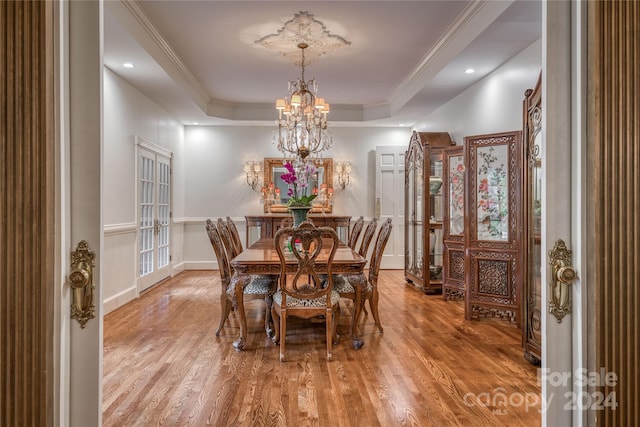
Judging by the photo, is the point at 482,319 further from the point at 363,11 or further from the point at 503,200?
the point at 363,11

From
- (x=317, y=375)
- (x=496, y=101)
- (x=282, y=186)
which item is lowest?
(x=317, y=375)

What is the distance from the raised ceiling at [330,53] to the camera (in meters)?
3.35

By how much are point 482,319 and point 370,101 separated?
4.03 m

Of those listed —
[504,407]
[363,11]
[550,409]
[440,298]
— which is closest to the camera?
[550,409]

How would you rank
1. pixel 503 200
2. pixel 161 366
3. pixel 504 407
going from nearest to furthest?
pixel 504 407 → pixel 161 366 → pixel 503 200

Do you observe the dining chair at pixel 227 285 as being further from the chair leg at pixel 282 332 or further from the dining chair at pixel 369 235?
the dining chair at pixel 369 235

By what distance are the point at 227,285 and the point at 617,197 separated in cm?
291

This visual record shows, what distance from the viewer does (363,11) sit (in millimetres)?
3473

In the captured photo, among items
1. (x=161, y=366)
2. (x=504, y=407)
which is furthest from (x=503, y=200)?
(x=161, y=366)

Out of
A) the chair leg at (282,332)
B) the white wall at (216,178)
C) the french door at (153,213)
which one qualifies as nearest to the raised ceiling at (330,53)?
the french door at (153,213)

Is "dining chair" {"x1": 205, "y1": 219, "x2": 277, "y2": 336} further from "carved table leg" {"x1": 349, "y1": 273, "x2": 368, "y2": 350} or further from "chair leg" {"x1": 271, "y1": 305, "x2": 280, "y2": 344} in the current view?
"carved table leg" {"x1": 349, "y1": 273, "x2": 368, "y2": 350}

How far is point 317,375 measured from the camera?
2566mm

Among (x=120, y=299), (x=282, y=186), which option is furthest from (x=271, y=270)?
(x=282, y=186)

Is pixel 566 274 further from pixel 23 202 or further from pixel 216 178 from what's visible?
pixel 216 178
